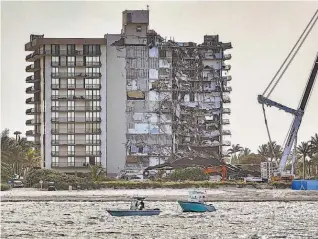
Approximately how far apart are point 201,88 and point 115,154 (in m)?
19.7

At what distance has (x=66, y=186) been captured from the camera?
103500mm

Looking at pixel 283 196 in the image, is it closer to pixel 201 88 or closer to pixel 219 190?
pixel 219 190

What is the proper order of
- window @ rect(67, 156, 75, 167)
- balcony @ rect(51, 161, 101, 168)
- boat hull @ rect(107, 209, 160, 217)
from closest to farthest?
boat hull @ rect(107, 209, 160, 217) < balcony @ rect(51, 161, 101, 168) < window @ rect(67, 156, 75, 167)

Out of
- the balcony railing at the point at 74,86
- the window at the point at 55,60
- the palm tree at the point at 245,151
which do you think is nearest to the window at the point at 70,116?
the balcony railing at the point at 74,86

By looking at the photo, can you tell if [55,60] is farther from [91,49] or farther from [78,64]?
[91,49]

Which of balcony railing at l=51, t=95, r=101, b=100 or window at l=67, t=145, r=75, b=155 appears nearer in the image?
window at l=67, t=145, r=75, b=155

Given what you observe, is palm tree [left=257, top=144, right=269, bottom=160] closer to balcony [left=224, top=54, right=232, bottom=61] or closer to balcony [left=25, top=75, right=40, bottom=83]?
balcony [left=224, top=54, right=232, bottom=61]

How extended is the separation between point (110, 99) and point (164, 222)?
90535 millimetres

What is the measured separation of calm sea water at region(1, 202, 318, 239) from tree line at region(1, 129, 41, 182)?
53.9m

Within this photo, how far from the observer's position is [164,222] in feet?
177

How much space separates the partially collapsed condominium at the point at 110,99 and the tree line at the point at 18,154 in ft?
8.88

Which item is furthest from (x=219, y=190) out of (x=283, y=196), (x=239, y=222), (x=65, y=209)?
(x=239, y=222)

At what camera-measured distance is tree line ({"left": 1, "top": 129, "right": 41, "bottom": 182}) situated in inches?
4993

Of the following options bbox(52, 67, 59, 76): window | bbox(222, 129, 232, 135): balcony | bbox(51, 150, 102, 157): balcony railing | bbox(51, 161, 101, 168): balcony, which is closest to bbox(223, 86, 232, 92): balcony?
bbox(222, 129, 232, 135): balcony
